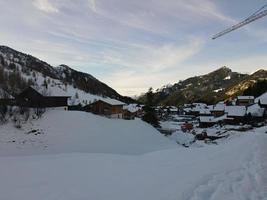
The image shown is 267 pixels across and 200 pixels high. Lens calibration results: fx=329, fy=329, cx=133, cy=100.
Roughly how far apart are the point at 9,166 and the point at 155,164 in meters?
6.25

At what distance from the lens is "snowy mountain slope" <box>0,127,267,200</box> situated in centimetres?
893

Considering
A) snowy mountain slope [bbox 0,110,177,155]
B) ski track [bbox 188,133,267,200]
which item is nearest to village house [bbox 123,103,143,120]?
snowy mountain slope [bbox 0,110,177,155]

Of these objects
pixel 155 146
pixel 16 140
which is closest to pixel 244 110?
pixel 155 146

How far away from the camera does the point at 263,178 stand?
10016mm

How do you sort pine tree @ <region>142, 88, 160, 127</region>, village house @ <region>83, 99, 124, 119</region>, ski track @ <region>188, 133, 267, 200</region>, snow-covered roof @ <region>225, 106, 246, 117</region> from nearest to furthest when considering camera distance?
ski track @ <region>188, 133, 267, 200</region>
village house @ <region>83, 99, 124, 119</region>
pine tree @ <region>142, 88, 160, 127</region>
snow-covered roof @ <region>225, 106, 246, 117</region>

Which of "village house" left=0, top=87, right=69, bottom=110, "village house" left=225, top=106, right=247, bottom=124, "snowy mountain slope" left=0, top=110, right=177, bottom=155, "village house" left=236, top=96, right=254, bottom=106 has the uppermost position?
"village house" left=236, top=96, right=254, bottom=106

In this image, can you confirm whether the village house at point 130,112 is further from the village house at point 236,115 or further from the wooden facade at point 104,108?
the village house at point 236,115

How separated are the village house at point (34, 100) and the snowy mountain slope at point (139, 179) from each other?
31235mm

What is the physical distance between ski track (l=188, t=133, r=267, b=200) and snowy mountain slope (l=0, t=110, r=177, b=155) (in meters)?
23.7

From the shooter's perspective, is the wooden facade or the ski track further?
the wooden facade

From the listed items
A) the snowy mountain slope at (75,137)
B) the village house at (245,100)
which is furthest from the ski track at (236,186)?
the village house at (245,100)

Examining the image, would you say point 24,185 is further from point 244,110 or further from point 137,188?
point 244,110

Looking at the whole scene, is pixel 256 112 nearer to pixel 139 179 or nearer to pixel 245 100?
pixel 245 100

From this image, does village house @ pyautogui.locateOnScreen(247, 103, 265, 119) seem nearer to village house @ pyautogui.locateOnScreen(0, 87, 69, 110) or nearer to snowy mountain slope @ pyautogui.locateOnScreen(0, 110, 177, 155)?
snowy mountain slope @ pyautogui.locateOnScreen(0, 110, 177, 155)
